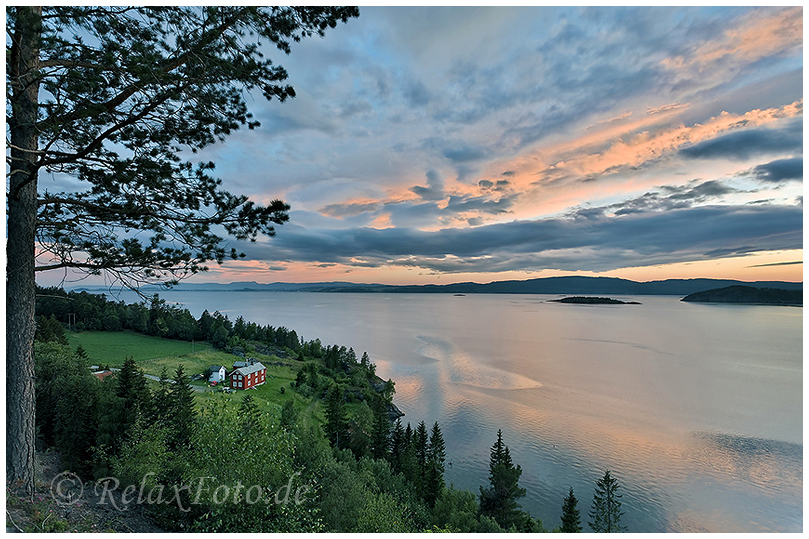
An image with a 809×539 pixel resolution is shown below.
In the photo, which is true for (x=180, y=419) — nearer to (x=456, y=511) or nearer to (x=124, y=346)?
(x=456, y=511)

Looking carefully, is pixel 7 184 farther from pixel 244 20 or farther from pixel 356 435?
pixel 356 435

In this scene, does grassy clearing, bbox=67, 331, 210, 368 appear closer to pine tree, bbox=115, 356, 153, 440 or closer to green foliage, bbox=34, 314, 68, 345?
green foliage, bbox=34, 314, 68, 345

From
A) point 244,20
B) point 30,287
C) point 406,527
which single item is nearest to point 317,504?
point 406,527

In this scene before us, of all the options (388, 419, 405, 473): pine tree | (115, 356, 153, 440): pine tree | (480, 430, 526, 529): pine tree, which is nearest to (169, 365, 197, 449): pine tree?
(115, 356, 153, 440): pine tree

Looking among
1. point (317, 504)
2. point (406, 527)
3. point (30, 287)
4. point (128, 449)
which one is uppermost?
point (30, 287)

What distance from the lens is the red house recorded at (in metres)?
38.4

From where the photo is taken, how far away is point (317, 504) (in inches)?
515

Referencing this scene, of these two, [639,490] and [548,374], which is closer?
[639,490]

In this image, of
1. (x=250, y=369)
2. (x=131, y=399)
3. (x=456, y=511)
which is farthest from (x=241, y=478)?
(x=250, y=369)

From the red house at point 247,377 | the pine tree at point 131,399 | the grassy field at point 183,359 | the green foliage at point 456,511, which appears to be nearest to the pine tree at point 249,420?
the pine tree at point 131,399

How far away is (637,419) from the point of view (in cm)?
3325

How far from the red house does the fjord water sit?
18.4 metres

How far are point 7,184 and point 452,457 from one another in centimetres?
2934

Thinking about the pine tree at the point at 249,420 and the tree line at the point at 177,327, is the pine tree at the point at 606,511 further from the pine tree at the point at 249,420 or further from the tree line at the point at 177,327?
the tree line at the point at 177,327
